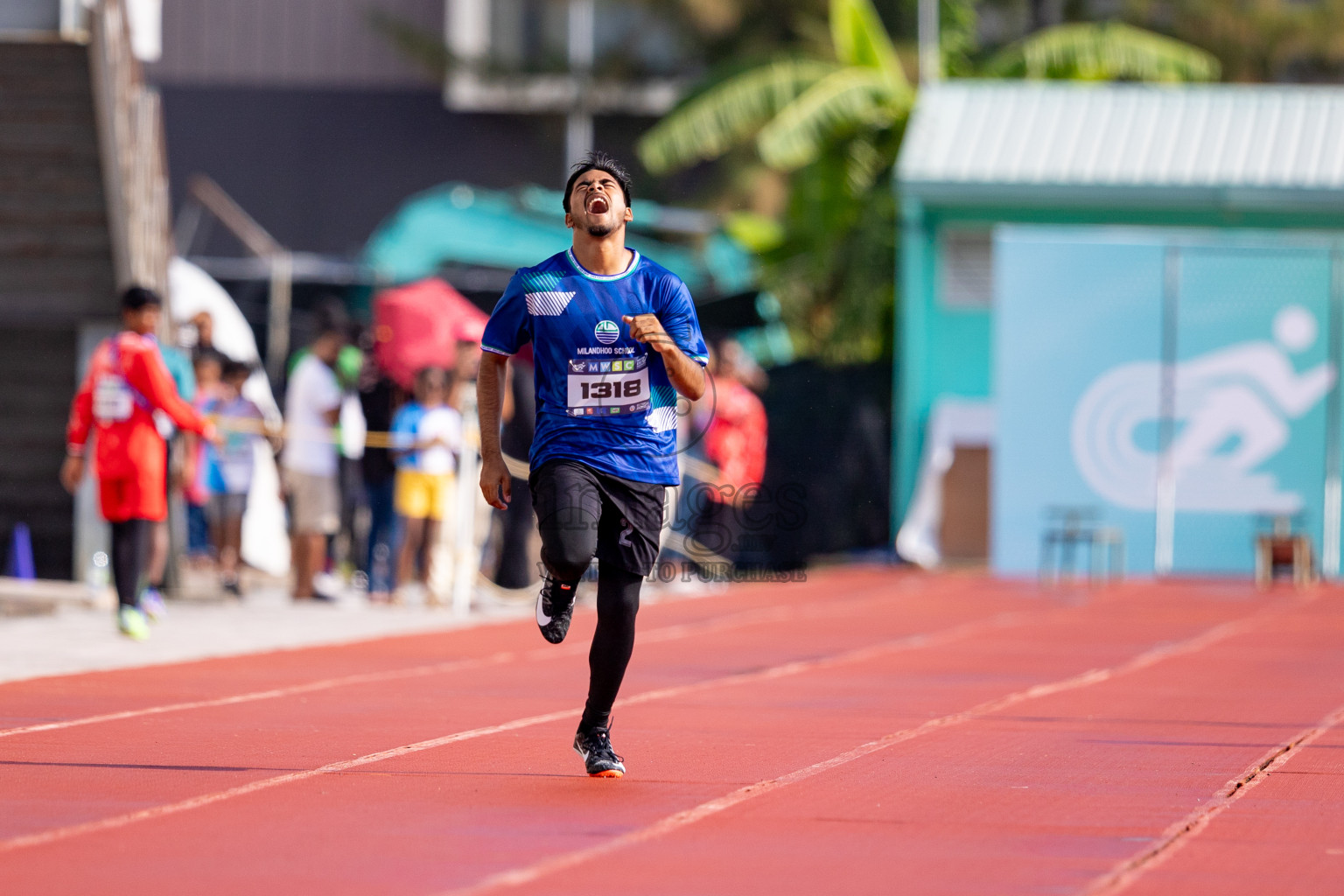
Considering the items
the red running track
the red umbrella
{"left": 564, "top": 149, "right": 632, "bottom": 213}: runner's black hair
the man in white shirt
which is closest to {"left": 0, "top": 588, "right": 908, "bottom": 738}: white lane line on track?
the red running track

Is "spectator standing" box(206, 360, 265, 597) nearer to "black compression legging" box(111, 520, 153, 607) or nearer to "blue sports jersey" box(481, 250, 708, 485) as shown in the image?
"black compression legging" box(111, 520, 153, 607)

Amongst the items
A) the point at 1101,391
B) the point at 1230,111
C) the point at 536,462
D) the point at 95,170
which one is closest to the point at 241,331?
the point at 95,170

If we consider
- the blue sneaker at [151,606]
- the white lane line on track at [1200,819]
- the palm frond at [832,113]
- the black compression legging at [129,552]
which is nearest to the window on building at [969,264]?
the palm frond at [832,113]

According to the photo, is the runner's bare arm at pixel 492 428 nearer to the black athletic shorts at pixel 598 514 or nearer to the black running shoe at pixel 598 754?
the black athletic shorts at pixel 598 514

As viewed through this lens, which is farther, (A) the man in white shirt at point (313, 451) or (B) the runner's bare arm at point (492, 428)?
(A) the man in white shirt at point (313, 451)

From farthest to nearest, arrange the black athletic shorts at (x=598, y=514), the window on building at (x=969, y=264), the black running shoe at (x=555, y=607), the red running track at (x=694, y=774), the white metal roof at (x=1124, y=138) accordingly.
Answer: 1. the window on building at (x=969, y=264)
2. the white metal roof at (x=1124, y=138)
3. the black running shoe at (x=555, y=607)
4. the black athletic shorts at (x=598, y=514)
5. the red running track at (x=694, y=774)

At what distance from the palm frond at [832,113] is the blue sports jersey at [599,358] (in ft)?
60.2

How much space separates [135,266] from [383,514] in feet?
8.63

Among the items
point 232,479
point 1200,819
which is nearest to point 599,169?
point 1200,819

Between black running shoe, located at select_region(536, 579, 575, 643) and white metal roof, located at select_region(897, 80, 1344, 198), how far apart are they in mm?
16582

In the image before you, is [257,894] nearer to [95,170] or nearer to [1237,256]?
[95,170]

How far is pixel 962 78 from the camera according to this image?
1117 inches

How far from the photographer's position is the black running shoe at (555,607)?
716cm

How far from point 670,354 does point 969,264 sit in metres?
18.0
